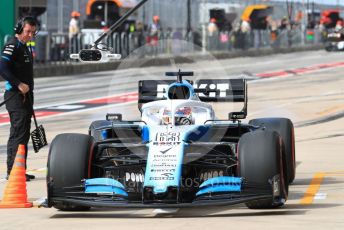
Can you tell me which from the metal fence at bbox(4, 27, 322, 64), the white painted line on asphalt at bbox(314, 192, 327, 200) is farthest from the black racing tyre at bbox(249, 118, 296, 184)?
the metal fence at bbox(4, 27, 322, 64)

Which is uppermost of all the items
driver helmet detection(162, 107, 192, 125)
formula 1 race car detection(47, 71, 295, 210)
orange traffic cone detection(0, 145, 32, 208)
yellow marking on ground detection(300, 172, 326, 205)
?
driver helmet detection(162, 107, 192, 125)

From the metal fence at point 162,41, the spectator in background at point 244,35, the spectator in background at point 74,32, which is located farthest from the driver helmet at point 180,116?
the spectator in background at point 244,35

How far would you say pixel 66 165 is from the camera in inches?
460

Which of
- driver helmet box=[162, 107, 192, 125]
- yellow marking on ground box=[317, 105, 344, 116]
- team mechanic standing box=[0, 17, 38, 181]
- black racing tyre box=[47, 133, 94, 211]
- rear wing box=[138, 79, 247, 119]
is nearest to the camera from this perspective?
black racing tyre box=[47, 133, 94, 211]

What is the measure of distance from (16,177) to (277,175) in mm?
2721

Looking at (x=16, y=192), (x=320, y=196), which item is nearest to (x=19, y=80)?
(x=16, y=192)

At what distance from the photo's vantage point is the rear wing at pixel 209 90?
1422 centimetres

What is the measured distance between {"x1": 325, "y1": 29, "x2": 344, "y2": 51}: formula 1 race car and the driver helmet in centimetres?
4658

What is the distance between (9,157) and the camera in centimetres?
1474

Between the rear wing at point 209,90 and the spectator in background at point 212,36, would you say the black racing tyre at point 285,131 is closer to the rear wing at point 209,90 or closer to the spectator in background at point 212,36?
the rear wing at point 209,90

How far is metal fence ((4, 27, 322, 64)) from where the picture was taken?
43469mm

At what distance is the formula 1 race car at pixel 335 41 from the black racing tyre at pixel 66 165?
157 ft

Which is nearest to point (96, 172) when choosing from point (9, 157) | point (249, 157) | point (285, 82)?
point (249, 157)

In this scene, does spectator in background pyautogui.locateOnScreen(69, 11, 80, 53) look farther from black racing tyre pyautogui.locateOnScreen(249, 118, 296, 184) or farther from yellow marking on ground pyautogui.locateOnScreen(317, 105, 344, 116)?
black racing tyre pyautogui.locateOnScreen(249, 118, 296, 184)
